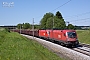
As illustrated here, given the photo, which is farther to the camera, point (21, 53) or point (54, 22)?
point (54, 22)

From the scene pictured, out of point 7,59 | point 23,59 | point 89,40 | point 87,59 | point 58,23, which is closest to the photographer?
point 7,59

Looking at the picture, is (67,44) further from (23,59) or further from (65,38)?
(23,59)

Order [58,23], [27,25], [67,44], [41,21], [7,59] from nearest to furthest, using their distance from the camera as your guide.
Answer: [7,59] → [67,44] → [58,23] → [41,21] → [27,25]

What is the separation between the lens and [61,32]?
127 feet

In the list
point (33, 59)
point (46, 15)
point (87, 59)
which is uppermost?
point (46, 15)

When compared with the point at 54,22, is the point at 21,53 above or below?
below

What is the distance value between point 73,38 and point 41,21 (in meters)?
103

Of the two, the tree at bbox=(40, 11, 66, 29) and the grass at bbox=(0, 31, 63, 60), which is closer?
the grass at bbox=(0, 31, 63, 60)

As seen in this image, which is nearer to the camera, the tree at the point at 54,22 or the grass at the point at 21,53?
the grass at the point at 21,53

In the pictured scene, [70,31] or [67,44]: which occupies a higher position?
[70,31]

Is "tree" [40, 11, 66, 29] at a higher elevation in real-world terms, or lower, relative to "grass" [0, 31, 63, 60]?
higher

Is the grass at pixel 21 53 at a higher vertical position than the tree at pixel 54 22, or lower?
lower

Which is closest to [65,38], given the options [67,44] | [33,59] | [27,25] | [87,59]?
[67,44]

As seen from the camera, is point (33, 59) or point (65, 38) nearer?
point (33, 59)
